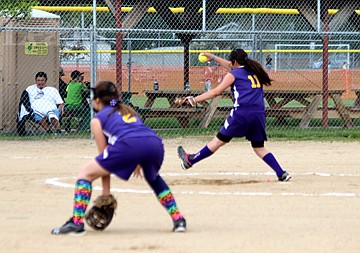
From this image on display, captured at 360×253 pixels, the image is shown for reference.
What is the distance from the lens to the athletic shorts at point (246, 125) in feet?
37.0

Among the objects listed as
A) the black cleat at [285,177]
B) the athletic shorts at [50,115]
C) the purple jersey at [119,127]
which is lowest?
the athletic shorts at [50,115]

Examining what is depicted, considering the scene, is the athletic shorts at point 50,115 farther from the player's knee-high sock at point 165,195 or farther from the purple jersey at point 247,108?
the player's knee-high sock at point 165,195

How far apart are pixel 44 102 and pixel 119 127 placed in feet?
34.7

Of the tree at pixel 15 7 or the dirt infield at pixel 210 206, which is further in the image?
the tree at pixel 15 7

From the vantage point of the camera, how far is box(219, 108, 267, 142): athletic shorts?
1129cm

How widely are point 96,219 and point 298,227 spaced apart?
178 centimetres

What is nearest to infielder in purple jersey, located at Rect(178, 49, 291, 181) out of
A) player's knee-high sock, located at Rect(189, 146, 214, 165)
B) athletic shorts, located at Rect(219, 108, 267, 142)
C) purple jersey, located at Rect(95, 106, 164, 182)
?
athletic shorts, located at Rect(219, 108, 267, 142)

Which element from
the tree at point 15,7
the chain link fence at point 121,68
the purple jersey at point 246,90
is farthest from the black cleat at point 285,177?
the tree at point 15,7

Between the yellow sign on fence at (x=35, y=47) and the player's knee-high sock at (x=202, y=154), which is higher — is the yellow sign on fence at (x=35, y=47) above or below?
below

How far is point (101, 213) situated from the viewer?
25.8 feet

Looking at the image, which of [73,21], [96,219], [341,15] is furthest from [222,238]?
[73,21]

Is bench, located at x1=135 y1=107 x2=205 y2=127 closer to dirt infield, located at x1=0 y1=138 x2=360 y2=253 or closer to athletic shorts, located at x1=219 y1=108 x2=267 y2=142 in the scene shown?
dirt infield, located at x1=0 y1=138 x2=360 y2=253

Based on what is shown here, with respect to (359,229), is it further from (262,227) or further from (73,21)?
(73,21)

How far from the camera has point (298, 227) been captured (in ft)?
27.0
